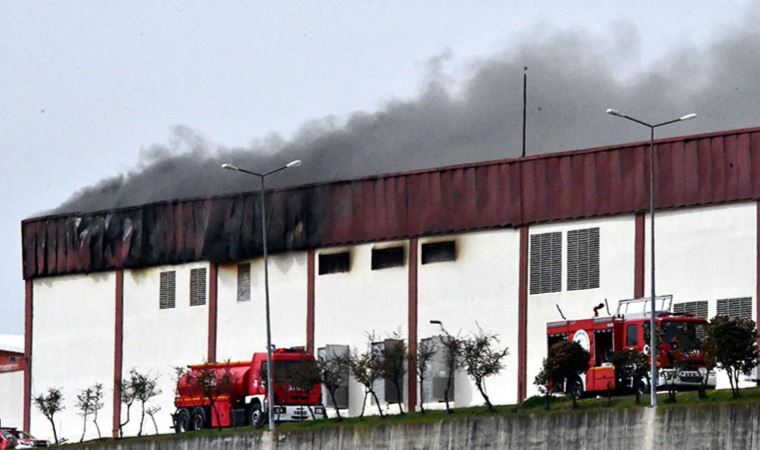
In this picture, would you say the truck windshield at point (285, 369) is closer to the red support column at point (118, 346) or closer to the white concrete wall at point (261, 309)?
the white concrete wall at point (261, 309)

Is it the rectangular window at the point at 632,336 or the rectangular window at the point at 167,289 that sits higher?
the rectangular window at the point at 167,289

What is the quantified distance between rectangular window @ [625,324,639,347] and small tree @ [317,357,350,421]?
15.1 m

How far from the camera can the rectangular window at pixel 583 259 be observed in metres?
85.4

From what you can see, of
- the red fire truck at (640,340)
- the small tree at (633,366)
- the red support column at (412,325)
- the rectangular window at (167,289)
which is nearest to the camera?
the small tree at (633,366)

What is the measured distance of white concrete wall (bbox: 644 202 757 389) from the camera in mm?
80438

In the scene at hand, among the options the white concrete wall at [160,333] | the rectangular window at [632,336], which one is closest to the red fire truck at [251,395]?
the white concrete wall at [160,333]

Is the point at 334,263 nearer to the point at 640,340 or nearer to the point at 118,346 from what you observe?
the point at 118,346

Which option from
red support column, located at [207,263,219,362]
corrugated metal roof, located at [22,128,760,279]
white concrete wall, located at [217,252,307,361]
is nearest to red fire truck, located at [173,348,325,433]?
white concrete wall, located at [217,252,307,361]

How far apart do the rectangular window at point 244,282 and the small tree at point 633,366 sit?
2924 cm

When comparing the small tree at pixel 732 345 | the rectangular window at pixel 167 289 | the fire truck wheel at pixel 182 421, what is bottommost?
the fire truck wheel at pixel 182 421

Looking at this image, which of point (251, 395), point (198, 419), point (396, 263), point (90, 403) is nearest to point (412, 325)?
point (396, 263)

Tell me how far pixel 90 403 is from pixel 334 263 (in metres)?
16.8

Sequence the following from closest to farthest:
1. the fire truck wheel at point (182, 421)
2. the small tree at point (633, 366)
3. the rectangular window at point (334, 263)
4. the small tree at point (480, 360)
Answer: the small tree at point (633, 366) → the small tree at point (480, 360) → the fire truck wheel at point (182, 421) → the rectangular window at point (334, 263)

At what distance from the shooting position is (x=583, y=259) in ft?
282
